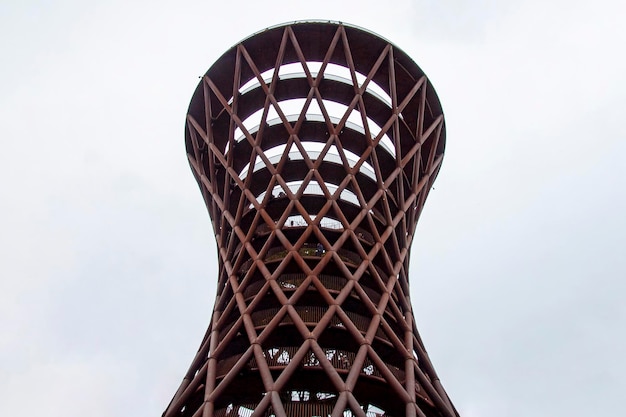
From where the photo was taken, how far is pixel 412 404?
20.6m

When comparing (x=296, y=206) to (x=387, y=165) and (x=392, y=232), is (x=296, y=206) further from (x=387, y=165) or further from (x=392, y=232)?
(x=387, y=165)

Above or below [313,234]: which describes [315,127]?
above

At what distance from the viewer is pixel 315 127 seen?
29344mm

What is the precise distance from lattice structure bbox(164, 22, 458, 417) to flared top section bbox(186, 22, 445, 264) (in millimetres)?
67

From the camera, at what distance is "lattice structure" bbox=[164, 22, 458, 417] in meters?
21.9

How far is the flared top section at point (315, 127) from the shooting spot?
27.0 meters

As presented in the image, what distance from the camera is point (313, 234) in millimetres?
25188

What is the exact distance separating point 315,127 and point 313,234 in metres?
6.15

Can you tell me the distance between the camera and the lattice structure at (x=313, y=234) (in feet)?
71.9

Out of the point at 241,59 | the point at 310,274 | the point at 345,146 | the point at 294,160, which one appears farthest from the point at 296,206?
the point at 241,59

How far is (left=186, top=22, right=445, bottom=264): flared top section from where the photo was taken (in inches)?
1062

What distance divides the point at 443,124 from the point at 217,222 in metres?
11.9

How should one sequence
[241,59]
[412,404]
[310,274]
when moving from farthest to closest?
[241,59] < [310,274] < [412,404]

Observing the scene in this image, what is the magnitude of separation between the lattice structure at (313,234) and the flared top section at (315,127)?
0.07 meters
